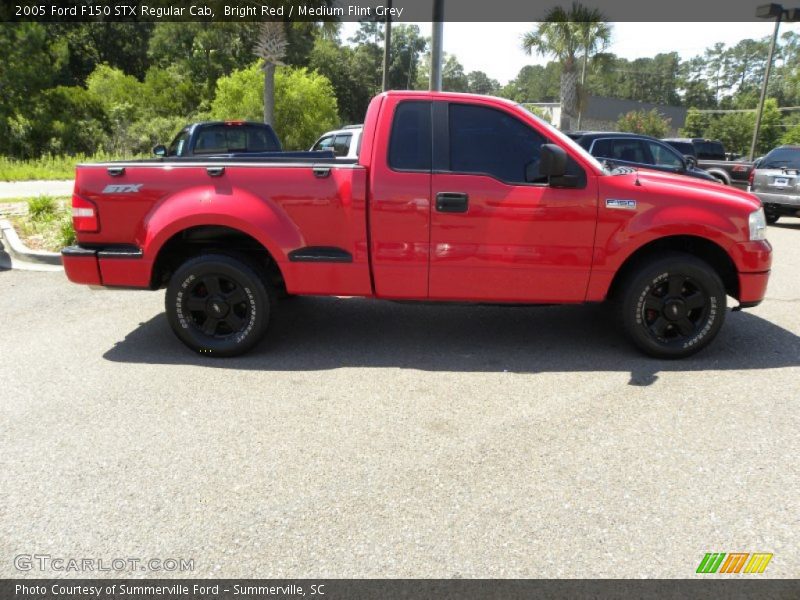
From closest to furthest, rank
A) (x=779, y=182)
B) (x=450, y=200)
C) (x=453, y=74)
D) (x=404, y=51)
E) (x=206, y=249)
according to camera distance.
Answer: (x=450, y=200)
(x=206, y=249)
(x=779, y=182)
(x=404, y=51)
(x=453, y=74)

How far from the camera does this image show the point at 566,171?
4.80 meters

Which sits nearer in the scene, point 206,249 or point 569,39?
point 206,249

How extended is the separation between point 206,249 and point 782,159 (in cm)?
1283

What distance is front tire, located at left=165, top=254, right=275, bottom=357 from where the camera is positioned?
16.3 feet

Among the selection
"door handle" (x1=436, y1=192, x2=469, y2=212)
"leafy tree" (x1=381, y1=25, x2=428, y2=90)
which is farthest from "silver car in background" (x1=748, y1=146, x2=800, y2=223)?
"leafy tree" (x1=381, y1=25, x2=428, y2=90)

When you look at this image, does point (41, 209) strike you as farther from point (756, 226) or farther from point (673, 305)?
point (756, 226)

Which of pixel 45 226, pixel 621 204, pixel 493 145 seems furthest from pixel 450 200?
pixel 45 226

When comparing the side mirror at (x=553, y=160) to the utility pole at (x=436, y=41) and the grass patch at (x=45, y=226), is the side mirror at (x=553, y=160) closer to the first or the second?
the utility pole at (x=436, y=41)

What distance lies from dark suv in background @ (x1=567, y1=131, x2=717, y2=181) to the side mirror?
7.55 metres

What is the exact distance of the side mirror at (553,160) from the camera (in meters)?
4.57

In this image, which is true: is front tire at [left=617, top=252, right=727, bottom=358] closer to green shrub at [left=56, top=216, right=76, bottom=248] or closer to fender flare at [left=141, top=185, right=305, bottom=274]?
fender flare at [left=141, top=185, right=305, bottom=274]
